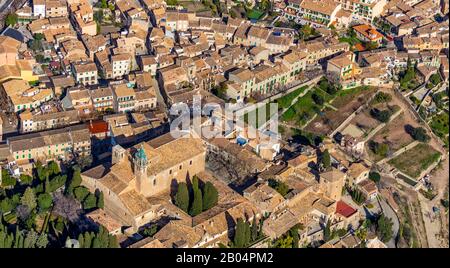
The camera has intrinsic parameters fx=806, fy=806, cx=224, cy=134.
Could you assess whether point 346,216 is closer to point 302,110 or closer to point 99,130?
point 302,110

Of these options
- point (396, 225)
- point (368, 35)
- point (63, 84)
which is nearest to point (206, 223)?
point (396, 225)

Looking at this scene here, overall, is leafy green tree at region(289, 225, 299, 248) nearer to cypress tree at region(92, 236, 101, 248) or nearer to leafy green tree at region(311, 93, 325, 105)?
cypress tree at region(92, 236, 101, 248)

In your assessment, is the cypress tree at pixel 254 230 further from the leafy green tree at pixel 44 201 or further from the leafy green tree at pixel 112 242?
the leafy green tree at pixel 44 201

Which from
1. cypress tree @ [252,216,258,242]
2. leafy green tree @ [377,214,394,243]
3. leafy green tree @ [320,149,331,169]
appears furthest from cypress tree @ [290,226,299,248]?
leafy green tree @ [320,149,331,169]

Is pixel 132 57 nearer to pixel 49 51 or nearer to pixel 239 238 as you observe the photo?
pixel 49 51

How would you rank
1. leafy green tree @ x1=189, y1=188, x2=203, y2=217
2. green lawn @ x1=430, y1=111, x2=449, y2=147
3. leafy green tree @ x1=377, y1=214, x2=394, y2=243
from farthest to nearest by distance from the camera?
green lawn @ x1=430, y1=111, x2=449, y2=147
leafy green tree @ x1=377, y1=214, x2=394, y2=243
leafy green tree @ x1=189, y1=188, x2=203, y2=217

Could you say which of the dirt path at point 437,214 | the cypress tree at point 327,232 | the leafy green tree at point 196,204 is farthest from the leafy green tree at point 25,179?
the dirt path at point 437,214
